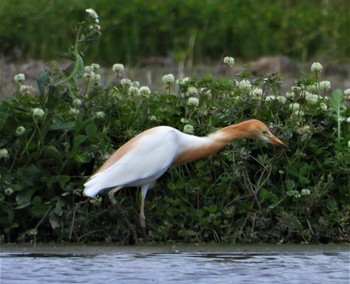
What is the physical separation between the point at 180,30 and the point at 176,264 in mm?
8746

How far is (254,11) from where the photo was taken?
634 inches

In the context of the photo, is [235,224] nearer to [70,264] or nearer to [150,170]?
[150,170]

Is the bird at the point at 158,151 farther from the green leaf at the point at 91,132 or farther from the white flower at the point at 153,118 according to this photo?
the white flower at the point at 153,118

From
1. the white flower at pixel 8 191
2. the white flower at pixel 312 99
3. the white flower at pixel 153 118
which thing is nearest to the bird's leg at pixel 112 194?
the white flower at pixel 8 191

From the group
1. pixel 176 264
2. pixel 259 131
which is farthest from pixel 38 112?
pixel 176 264

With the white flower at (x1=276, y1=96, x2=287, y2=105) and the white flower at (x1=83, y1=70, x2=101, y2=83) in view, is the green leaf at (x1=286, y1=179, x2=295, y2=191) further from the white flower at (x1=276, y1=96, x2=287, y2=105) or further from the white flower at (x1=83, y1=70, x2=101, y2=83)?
the white flower at (x1=83, y1=70, x2=101, y2=83)

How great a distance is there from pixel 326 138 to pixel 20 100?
1756mm

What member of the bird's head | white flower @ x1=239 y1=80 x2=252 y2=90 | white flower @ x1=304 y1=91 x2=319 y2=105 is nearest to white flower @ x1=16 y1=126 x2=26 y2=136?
the bird's head

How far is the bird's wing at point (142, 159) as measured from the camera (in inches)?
319

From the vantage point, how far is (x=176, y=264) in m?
7.38

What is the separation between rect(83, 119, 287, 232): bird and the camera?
817 cm

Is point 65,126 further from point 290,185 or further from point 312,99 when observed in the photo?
point 312,99

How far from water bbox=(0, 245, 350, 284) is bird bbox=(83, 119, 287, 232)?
1.33 ft

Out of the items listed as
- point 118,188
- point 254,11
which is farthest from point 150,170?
point 254,11
